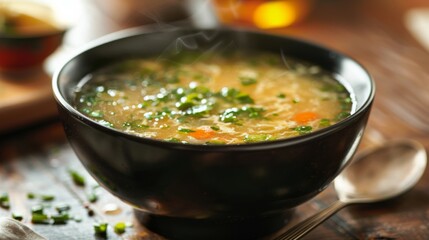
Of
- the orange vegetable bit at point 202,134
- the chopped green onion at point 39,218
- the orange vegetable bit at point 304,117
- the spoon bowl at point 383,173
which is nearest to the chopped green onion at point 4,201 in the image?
the chopped green onion at point 39,218

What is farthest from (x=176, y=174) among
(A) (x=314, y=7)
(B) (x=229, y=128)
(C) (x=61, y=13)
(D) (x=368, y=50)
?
(A) (x=314, y=7)

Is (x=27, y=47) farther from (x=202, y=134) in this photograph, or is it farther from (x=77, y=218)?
(x=202, y=134)

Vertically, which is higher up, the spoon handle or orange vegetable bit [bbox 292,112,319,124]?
orange vegetable bit [bbox 292,112,319,124]

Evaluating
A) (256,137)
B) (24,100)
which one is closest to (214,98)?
(256,137)

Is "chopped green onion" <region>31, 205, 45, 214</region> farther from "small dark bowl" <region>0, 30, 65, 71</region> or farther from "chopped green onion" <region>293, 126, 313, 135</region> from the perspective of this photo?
"small dark bowl" <region>0, 30, 65, 71</region>

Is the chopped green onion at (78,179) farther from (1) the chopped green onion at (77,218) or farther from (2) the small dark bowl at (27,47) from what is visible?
(2) the small dark bowl at (27,47)

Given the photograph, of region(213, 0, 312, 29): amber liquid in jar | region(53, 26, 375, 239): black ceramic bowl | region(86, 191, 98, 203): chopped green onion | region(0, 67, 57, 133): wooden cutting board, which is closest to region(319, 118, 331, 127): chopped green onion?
region(53, 26, 375, 239): black ceramic bowl
